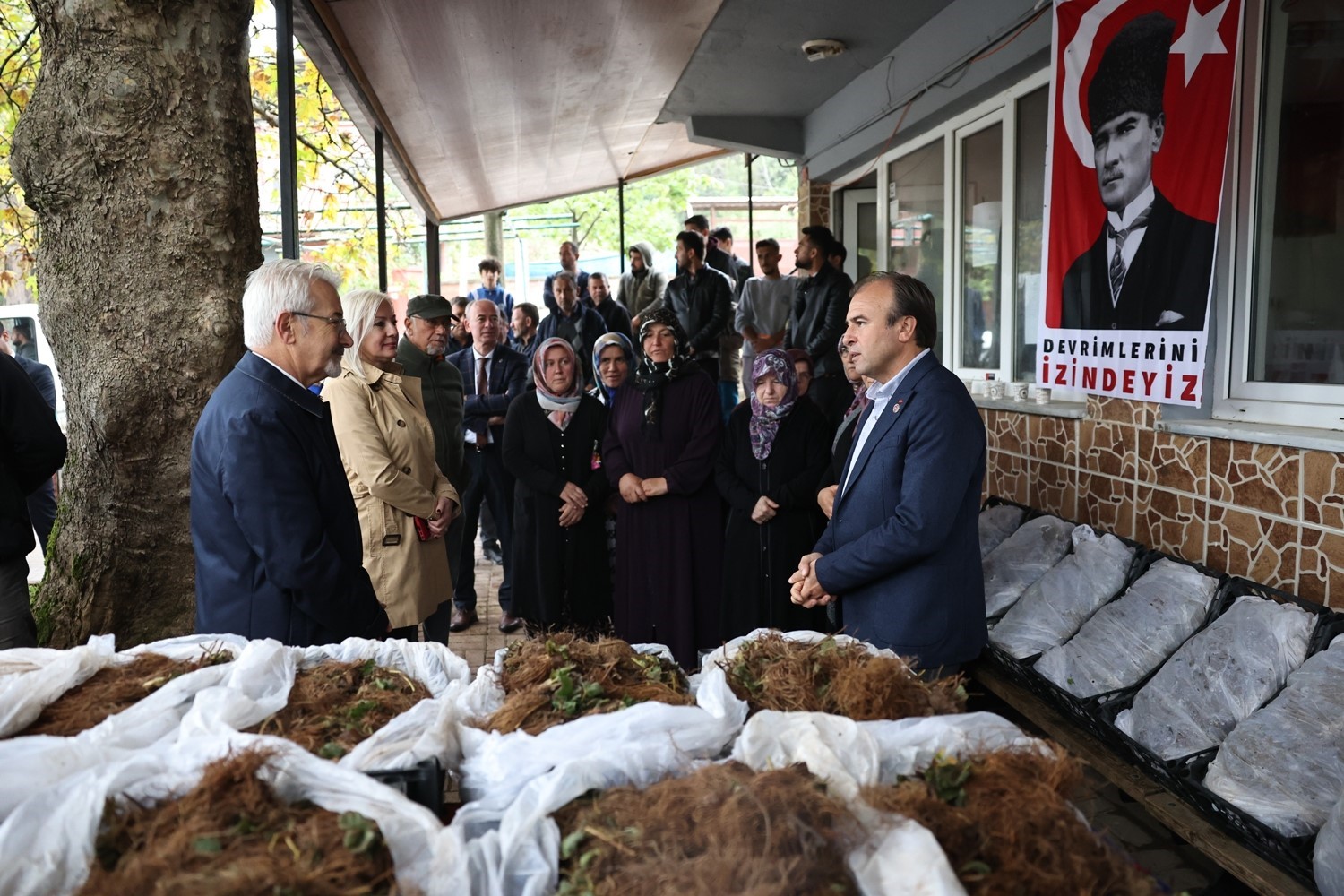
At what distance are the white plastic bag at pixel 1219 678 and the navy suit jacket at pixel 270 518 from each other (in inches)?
97.6

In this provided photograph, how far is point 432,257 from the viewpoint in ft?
40.5

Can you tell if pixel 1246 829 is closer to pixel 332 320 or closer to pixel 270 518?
pixel 270 518

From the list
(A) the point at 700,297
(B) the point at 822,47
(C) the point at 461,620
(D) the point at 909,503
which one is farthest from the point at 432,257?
(D) the point at 909,503

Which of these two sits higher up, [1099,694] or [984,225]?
[984,225]

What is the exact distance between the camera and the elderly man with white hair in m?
2.52

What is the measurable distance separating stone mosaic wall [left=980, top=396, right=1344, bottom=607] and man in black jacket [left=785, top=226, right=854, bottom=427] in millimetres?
1976

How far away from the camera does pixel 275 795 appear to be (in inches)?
58.9

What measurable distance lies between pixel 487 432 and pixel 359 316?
287cm

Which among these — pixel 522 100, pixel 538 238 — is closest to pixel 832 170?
pixel 522 100

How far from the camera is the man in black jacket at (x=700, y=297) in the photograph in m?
9.35

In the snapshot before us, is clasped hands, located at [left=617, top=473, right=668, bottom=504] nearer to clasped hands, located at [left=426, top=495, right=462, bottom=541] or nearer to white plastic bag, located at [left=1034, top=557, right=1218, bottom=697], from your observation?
clasped hands, located at [left=426, top=495, right=462, bottom=541]

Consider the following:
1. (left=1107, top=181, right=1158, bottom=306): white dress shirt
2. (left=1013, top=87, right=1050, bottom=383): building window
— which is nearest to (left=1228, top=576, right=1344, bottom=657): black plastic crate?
(left=1107, top=181, right=1158, bottom=306): white dress shirt

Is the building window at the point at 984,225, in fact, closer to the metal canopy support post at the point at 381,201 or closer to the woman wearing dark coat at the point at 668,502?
the woman wearing dark coat at the point at 668,502

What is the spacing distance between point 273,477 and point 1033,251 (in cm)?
467
